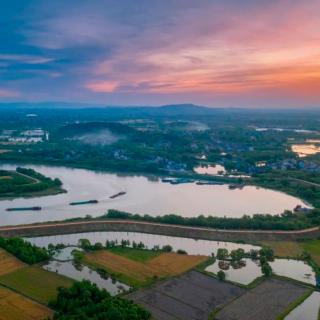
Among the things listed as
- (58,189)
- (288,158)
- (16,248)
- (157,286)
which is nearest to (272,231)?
(157,286)

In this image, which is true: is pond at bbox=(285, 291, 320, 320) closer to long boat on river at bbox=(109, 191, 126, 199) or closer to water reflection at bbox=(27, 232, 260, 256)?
water reflection at bbox=(27, 232, 260, 256)

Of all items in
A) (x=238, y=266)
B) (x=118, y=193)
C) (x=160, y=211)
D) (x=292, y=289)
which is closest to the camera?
(x=292, y=289)

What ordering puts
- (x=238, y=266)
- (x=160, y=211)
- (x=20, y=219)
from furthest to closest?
(x=160, y=211) → (x=20, y=219) → (x=238, y=266)

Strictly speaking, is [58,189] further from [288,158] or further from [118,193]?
[288,158]

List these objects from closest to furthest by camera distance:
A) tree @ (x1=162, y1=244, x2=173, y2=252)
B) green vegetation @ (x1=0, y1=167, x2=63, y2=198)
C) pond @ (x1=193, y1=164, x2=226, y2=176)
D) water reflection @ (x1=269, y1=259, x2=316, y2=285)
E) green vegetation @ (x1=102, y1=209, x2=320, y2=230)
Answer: water reflection @ (x1=269, y1=259, x2=316, y2=285), tree @ (x1=162, y1=244, x2=173, y2=252), green vegetation @ (x1=102, y1=209, x2=320, y2=230), green vegetation @ (x1=0, y1=167, x2=63, y2=198), pond @ (x1=193, y1=164, x2=226, y2=176)

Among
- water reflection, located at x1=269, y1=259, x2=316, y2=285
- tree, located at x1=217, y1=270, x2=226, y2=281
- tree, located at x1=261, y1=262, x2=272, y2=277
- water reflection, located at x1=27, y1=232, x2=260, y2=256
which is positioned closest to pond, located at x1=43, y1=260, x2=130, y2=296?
water reflection, located at x1=27, y1=232, x2=260, y2=256

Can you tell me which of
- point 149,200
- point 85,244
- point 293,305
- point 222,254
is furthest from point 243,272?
point 149,200

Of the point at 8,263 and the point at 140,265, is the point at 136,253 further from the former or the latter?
the point at 8,263
